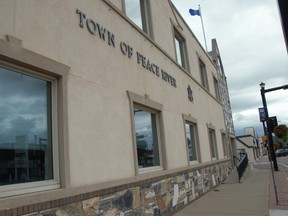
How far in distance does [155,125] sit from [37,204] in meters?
4.88

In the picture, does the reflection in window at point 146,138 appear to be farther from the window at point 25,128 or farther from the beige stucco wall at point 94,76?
the window at point 25,128

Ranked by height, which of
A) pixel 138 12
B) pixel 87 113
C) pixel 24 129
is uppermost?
pixel 138 12

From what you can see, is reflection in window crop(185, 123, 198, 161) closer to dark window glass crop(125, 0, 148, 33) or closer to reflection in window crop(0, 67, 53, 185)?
dark window glass crop(125, 0, 148, 33)

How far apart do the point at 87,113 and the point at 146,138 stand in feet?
9.07

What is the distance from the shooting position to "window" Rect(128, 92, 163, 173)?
23.0 feet

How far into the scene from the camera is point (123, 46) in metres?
6.88

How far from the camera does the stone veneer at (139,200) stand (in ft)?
13.1

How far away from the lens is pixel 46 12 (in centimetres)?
461

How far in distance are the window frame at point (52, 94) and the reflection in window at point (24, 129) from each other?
0.07 metres

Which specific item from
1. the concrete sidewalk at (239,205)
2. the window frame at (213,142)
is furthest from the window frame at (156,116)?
the window frame at (213,142)

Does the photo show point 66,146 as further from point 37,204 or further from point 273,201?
point 273,201

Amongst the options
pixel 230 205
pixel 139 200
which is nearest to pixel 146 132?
pixel 139 200

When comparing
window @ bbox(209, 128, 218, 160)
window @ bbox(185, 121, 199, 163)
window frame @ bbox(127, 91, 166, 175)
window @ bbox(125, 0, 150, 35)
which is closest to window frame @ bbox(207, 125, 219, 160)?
window @ bbox(209, 128, 218, 160)

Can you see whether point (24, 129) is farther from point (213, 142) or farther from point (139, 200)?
point (213, 142)
